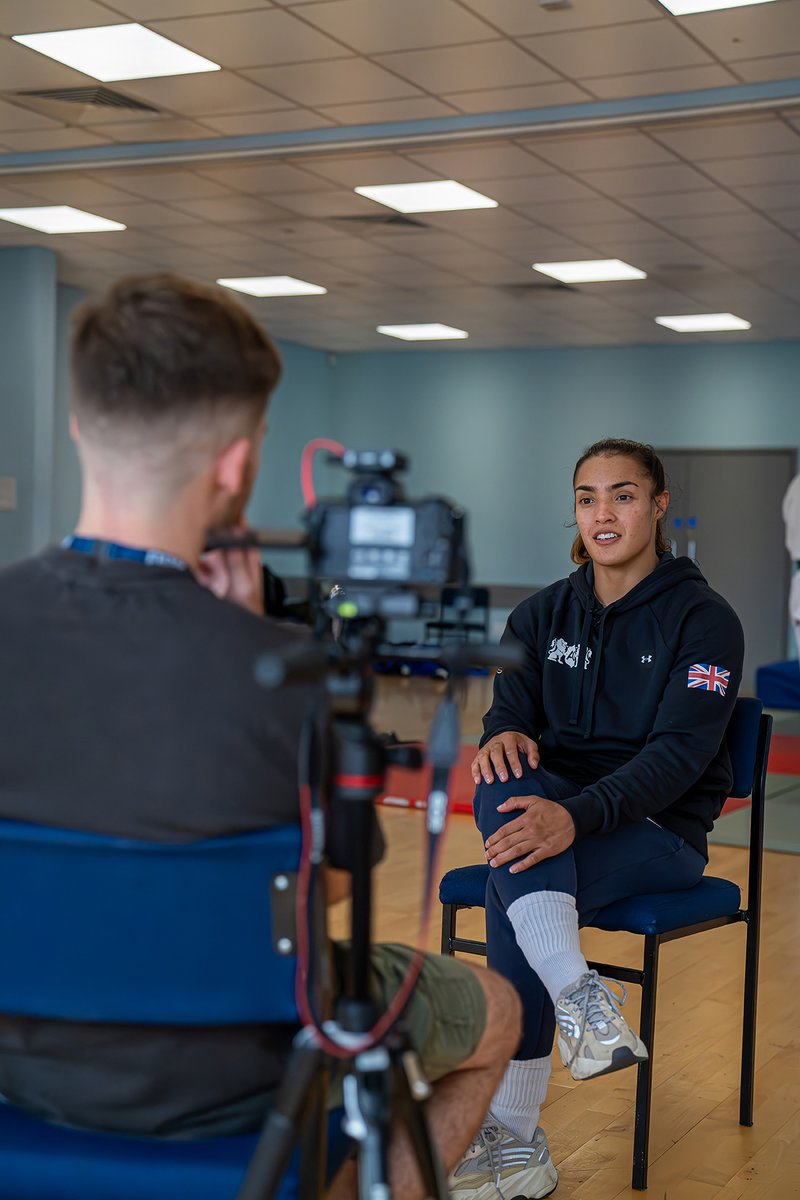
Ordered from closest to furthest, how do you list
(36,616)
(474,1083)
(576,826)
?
(36,616)
(474,1083)
(576,826)

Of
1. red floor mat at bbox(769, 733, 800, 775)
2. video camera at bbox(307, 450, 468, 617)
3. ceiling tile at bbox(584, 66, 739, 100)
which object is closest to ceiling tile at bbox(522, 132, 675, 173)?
ceiling tile at bbox(584, 66, 739, 100)

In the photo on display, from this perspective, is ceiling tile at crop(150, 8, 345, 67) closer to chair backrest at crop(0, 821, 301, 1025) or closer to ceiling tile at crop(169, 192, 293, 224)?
ceiling tile at crop(169, 192, 293, 224)

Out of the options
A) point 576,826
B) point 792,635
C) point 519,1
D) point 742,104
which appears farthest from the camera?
point 792,635

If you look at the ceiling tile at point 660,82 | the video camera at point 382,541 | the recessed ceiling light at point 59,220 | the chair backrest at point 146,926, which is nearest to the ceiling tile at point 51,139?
the recessed ceiling light at point 59,220

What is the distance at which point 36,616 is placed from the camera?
1.21 metres

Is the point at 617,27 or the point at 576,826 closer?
the point at 576,826

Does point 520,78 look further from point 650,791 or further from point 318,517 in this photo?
point 318,517

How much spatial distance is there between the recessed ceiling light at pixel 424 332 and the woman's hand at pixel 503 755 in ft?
33.5

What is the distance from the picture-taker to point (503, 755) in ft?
8.03

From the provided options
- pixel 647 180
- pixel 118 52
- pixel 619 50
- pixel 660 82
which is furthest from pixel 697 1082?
pixel 647 180

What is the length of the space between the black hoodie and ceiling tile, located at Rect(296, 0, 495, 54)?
10.1 ft

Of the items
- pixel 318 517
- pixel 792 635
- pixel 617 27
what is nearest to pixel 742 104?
pixel 617 27

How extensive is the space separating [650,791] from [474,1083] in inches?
36.8

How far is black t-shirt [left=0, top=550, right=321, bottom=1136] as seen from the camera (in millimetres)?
1168
